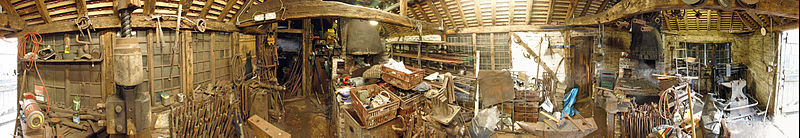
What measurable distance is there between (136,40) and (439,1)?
6.52 metres

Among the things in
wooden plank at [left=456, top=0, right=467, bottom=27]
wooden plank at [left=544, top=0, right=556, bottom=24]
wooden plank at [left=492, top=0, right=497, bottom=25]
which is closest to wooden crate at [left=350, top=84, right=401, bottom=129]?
wooden plank at [left=456, top=0, right=467, bottom=27]

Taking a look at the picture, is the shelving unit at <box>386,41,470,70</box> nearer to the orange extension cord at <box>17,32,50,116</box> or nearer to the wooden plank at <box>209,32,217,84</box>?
the wooden plank at <box>209,32,217,84</box>

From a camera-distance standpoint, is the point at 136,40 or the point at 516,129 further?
the point at 516,129

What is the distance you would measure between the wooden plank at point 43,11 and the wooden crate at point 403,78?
6550 millimetres

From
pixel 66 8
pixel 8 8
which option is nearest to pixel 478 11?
pixel 66 8

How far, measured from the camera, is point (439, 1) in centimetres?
823

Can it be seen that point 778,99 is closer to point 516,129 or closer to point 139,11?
point 516,129

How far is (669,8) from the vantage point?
13.7ft

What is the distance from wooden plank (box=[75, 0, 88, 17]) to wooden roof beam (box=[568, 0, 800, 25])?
28.3 ft

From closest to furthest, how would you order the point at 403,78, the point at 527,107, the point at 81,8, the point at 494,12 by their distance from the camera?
the point at 81,8 → the point at 527,107 → the point at 403,78 → the point at 494,12

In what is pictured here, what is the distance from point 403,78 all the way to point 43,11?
6613mm

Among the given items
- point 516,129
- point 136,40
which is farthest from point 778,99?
point 136,40

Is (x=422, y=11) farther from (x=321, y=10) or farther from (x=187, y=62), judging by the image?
(x=187, y=62)

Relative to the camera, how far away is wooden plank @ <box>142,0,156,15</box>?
5199 mm
